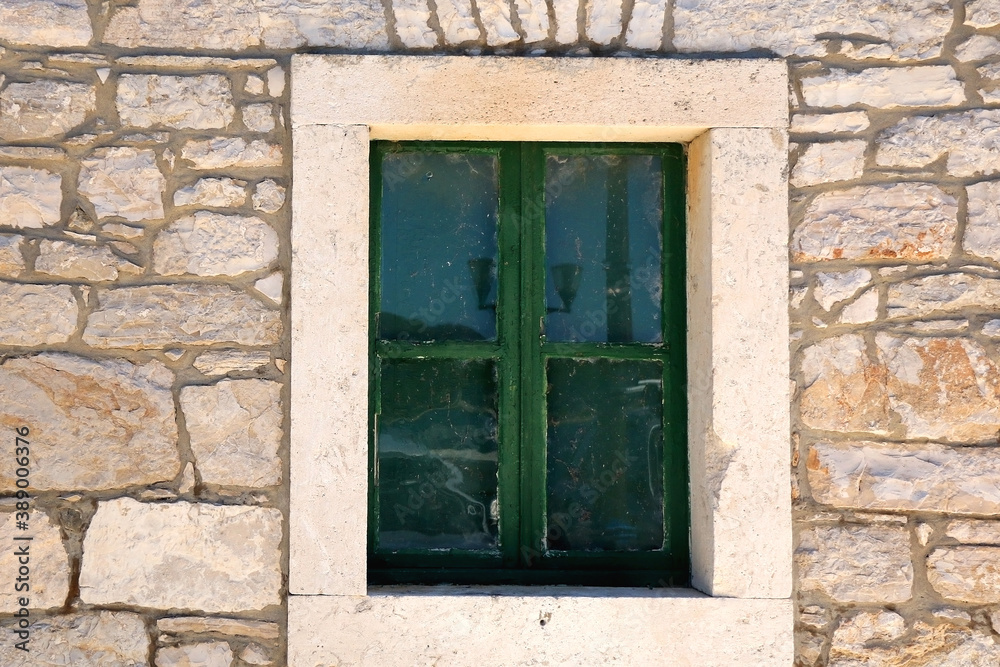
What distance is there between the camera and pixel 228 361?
251 cm

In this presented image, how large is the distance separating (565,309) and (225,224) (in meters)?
1.06

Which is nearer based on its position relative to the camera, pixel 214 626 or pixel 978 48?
pixel 214 626

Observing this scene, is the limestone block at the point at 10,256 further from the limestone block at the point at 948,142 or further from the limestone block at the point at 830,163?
the limestone block at the point at 948,142

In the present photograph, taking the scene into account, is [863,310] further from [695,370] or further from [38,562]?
[38,562]

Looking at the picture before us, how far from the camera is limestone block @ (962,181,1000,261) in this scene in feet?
8.36

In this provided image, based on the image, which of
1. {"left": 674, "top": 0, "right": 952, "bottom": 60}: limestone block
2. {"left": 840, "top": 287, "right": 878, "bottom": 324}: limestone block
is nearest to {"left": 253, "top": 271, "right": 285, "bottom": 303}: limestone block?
{"left": 674, "top": 0, "right": 952, "bottom": 60}: limestone block

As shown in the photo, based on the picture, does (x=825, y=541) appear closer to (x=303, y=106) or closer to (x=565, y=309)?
(x=565, y=309)

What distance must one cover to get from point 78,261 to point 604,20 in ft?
5.64

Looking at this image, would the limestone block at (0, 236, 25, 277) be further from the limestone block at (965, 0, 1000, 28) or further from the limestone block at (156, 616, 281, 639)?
the limestone block at (965, 0, 1000, 28)

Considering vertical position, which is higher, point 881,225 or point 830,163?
point 830,163

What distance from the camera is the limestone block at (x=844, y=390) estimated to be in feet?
8.27

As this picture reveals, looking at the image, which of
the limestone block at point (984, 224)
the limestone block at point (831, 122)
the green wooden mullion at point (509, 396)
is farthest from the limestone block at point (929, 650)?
the limestone block at point (831, 122)

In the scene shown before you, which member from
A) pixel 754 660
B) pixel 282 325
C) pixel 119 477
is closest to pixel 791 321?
pixel 754 660

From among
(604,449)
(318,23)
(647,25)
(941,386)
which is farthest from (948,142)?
(318,23)
